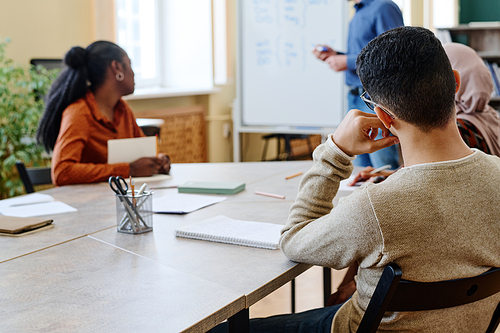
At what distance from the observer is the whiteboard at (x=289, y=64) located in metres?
4.06

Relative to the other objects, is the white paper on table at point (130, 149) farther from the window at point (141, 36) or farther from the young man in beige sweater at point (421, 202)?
the window at point (141, 36)

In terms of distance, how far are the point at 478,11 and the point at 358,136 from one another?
7.45 metres

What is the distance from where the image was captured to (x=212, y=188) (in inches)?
73.0

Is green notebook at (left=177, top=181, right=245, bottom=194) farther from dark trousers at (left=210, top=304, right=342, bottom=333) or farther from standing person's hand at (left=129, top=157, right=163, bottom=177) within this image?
→ dark trousers at (left=210, top=304, right=342, bottom=333)

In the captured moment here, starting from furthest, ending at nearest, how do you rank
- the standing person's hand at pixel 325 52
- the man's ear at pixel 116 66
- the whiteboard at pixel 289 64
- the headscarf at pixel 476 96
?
the whiteboard at pixel 289 64 < the standing person's hand at pixel 325 52 < the man's ear at pixel 116 66 < the headscarf at pixel 476 96

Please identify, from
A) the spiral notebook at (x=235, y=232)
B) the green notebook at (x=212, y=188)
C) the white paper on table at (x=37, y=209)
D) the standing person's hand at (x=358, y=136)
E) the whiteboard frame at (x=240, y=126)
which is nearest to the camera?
the standing person's hand at (x=358, y=136)

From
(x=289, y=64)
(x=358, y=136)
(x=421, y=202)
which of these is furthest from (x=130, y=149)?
(x=289, y=64)

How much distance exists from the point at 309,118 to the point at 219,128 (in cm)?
134

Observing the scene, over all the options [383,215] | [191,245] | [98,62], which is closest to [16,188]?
[98,62]

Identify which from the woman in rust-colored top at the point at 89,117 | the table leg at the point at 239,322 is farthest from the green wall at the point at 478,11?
the table leg at the point at 239,322

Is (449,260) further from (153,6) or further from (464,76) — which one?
(153,6)

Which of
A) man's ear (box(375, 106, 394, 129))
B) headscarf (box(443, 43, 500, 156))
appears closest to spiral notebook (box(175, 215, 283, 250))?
man's ear (box(375, 106, 394, 129))

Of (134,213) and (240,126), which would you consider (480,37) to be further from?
(134,213)

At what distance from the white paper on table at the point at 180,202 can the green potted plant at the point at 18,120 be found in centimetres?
136
